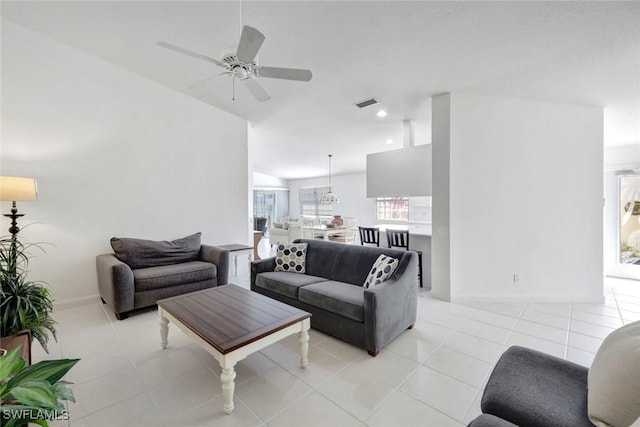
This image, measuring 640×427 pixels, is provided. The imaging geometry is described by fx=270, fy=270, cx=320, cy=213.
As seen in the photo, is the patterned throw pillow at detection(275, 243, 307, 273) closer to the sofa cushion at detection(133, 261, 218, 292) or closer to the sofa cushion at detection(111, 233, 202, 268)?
the sofa cushion at detection(133, 261, 218, 292)

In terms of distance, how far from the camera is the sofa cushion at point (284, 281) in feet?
9.43

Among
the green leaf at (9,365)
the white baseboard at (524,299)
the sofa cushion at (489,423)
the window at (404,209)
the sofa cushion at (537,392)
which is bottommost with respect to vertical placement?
the white baseboard at (524,299)

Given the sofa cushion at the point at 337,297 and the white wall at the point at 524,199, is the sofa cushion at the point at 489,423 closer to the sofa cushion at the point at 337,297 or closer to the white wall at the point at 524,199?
the sofa cushion at the point at 337,297

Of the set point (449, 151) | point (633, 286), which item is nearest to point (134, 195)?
point (449, 151)

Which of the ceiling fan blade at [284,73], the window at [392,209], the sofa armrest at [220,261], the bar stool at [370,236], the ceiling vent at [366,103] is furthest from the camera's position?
the window at [392,209]

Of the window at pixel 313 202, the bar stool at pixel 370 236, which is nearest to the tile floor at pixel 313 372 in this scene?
the bar stool at pixel 370 236

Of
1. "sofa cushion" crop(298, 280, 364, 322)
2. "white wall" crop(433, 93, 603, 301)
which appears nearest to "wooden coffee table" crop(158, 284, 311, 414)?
"sofa cushion" crop(298, 280, 364, 322)

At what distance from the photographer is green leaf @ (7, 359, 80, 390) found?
3.08 ft

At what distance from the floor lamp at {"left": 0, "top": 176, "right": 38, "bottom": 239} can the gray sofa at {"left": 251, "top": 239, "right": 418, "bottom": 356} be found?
227cm

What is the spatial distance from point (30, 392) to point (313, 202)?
957 cm

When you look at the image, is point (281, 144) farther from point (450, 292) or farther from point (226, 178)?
point (450, 292)

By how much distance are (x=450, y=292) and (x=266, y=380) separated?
2.62m

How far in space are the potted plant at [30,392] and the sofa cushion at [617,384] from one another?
1.79 meters

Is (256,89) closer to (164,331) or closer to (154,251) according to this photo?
(164,331)
